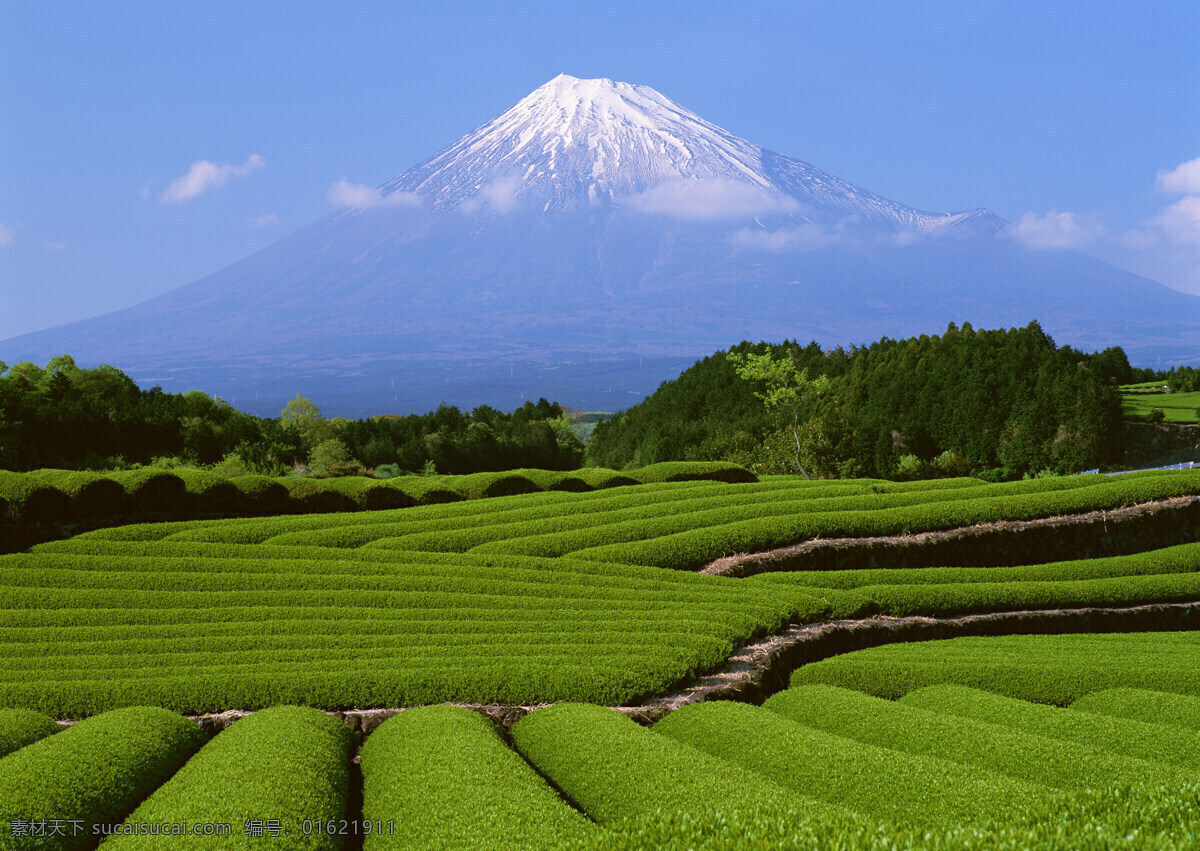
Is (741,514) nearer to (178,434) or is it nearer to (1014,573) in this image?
(1014,573)

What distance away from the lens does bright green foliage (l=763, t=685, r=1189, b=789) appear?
29.1 ft

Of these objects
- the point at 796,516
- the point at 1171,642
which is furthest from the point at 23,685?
the point at 1171,642

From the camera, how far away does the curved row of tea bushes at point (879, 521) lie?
2398 cm

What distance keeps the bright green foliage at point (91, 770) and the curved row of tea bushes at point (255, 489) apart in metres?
15.2

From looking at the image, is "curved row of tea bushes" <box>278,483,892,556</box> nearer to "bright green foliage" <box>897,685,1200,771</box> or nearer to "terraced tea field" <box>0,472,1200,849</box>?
"terraced tea field" <box>0,472,1200,849</box>

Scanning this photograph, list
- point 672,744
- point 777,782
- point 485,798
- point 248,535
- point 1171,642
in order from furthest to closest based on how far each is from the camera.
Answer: point 248,535 < point 1171,642 < point 672,744 < point 777,782 < point 485,798

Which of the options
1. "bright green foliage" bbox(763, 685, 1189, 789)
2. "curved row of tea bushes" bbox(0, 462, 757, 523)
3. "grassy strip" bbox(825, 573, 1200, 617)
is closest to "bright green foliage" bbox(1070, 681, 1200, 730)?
"bright green foliage" bbox(763, 685, 1189, 789)

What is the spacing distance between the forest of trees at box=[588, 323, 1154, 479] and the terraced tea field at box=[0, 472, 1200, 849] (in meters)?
35.0

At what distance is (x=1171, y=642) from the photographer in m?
18.1

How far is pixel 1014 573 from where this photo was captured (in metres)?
23.1

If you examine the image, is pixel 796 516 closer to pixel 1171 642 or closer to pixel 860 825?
pixel 1171 642

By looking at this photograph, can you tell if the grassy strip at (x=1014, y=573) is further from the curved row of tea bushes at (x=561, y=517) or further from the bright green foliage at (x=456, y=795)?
the bright green foliage at (x=456, y=795)

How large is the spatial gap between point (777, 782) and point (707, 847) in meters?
3.14

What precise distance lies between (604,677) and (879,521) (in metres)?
14.2
